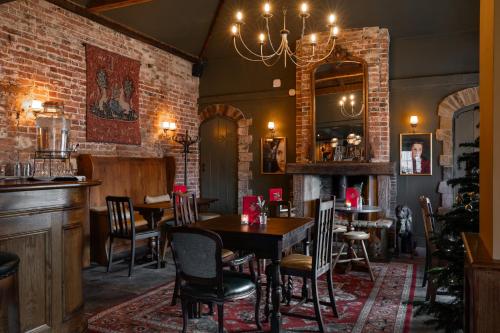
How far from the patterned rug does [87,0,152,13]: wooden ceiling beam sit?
389cm

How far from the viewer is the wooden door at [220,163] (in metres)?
7.98

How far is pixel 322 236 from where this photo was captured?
327cm

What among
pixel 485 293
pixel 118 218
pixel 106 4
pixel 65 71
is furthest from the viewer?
pixel 106 4

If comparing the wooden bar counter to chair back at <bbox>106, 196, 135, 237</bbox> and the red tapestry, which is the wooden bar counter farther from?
the red tapestry

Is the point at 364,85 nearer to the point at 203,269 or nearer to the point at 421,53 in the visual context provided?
the point at 421,53

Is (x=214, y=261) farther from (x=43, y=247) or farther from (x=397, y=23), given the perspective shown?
(x=397, y=23)

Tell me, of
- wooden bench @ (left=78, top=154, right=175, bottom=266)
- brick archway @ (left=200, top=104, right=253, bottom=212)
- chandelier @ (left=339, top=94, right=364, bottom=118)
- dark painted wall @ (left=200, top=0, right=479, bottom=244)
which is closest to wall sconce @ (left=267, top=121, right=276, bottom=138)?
brick archway @ (left=200, top=104, right=253, bottom=212)

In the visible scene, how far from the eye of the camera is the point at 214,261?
2588mm

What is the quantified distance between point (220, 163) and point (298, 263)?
499 centimetres

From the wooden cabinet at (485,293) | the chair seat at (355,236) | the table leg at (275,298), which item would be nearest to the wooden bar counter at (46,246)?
the table leg at (275,298)

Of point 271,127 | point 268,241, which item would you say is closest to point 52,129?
point 268,241

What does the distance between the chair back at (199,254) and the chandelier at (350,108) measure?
4582mm

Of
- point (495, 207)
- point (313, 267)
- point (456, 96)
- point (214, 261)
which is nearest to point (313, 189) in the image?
point (456, 96)

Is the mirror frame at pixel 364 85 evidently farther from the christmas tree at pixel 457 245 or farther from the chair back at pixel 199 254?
the chair back at pixel 199 254
